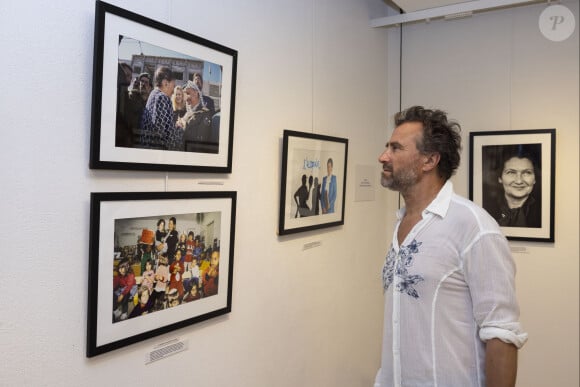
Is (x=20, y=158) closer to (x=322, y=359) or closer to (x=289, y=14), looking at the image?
(x=289, y=14)

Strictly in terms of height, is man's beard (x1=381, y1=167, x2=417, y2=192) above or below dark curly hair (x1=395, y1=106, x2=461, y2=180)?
below

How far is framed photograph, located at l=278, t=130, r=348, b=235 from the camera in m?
2.53

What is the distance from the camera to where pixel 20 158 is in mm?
1312

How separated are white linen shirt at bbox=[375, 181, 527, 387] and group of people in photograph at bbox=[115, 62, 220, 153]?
101cm

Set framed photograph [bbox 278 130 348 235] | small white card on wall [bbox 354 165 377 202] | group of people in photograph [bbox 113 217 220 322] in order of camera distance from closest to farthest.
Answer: group of people in photograph [bbox 113 217 220 322] → framed photograph [bbox 278 130 348 235] → small white card on wall [bbox 354 165 377 202]

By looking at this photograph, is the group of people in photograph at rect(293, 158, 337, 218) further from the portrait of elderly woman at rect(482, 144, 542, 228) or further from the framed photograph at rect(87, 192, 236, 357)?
the portrait of elderly woman at rect(482, 144, 542, 228)

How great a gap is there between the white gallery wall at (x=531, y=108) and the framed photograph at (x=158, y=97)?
2433 mm

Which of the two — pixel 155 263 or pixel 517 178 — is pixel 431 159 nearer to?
pixel 155 263

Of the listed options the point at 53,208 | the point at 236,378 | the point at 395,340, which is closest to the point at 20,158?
the point at 53,208

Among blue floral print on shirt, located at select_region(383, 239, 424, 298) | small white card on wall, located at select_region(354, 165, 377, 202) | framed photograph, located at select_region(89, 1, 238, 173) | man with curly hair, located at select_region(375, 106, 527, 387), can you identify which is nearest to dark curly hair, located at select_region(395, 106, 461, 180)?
man with curly hair, located at select_region(375, 106, 527, 387)

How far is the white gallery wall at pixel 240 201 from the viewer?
1324 millimetres

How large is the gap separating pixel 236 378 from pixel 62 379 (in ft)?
3.14

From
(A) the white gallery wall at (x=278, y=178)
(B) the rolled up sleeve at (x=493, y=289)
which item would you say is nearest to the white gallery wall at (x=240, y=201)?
(A) the white gallery wall at (x=278, y=178)

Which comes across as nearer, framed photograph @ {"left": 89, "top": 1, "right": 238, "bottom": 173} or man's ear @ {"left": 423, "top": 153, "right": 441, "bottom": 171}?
framed photograph @ {"left": 89, "top": 1, "right": 238, "bottom": 173}
